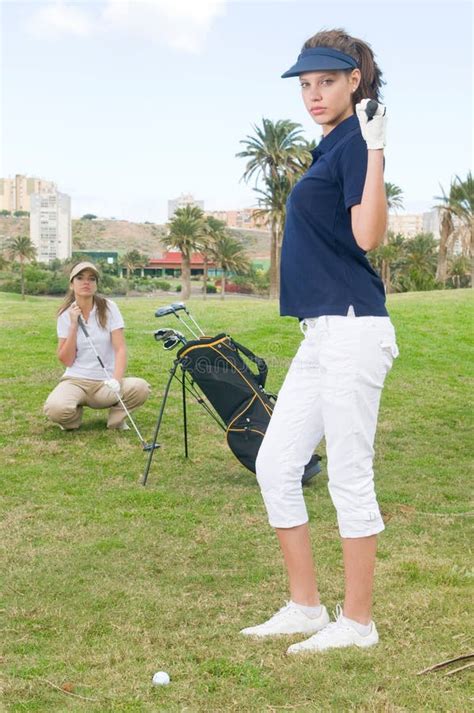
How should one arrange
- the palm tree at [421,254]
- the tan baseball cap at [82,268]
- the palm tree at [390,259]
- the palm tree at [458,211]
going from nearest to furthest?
1. the tan baseball cap at [82,268]
2. the palm tree at [458,211]
3. the palm tree at [390,259]
4. the palm tree at [421,254]

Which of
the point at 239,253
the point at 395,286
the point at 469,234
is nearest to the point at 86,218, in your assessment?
the point at 239,253

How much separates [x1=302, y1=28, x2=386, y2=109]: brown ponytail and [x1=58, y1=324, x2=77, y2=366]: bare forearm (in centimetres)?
430

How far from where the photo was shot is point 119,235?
16175cm

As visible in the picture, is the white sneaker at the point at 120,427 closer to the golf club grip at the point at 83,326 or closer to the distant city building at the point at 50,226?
the golf club grip at the point at 83,326

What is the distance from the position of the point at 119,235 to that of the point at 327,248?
531 feet

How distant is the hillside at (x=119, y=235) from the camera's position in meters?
156

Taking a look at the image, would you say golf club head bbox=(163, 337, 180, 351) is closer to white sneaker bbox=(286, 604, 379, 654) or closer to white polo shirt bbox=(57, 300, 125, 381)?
white polo shirt bbox=(57, 300, 125, 381)

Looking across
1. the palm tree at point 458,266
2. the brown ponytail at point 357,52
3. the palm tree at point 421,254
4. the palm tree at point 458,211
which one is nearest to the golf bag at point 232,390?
the brown ponytail at point 357,52

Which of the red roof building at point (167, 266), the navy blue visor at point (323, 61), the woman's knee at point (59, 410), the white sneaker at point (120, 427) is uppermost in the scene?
the red roof building at point (167, 266)

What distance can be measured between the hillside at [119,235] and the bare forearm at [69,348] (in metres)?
142

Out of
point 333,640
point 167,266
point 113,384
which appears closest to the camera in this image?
point 333,640

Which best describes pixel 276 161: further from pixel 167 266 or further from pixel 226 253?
pixel 167 266

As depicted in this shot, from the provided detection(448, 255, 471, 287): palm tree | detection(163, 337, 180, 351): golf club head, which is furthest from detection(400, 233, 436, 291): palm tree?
detection(163, 337, 180, 351): golf club head

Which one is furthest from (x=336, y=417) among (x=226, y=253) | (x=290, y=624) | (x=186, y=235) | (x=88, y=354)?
(x=226, y=253)
